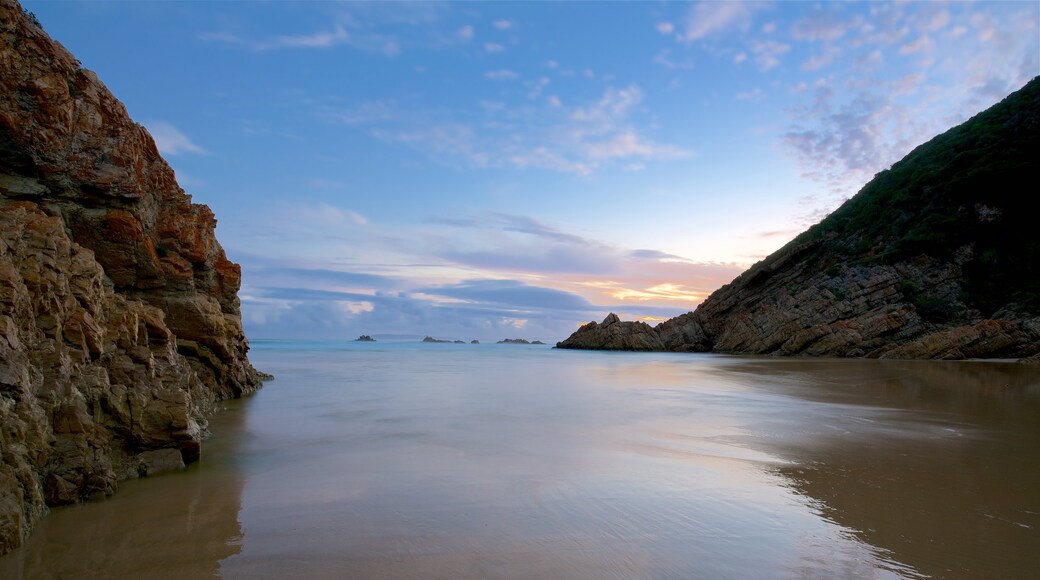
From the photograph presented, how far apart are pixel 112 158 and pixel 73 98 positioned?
1070 mm

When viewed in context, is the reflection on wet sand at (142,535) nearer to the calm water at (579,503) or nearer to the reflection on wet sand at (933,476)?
the calm water at (579,503)

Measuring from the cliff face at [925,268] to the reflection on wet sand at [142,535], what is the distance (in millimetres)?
37815

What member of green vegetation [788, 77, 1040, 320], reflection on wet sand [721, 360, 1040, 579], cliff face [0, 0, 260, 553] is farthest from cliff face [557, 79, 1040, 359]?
cliff face [0, 0, 260, 553]

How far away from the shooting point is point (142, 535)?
4.53 metres

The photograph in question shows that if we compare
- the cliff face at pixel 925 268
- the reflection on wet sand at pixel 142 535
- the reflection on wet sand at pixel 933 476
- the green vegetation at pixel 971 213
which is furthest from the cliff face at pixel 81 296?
the green vegetation at pixel 971 213

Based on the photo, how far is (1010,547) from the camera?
13.7 feet

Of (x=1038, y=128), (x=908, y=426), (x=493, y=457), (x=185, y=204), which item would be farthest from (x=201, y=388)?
(x=1038, y=128)

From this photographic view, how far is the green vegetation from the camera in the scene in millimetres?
37562

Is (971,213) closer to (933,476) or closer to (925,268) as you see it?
(925,268)

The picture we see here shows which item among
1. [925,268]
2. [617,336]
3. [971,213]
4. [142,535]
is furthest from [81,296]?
[617,336]

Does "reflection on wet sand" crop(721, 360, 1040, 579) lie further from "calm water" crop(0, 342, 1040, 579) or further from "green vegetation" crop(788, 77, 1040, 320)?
"green vegetation" crop(788, 77, 1040, 320)

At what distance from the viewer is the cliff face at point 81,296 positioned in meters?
5.06

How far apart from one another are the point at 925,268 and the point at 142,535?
5060 centimetres

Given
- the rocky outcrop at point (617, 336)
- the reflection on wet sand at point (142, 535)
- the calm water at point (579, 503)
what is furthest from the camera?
the rocky outcrop at point (617, 336)
